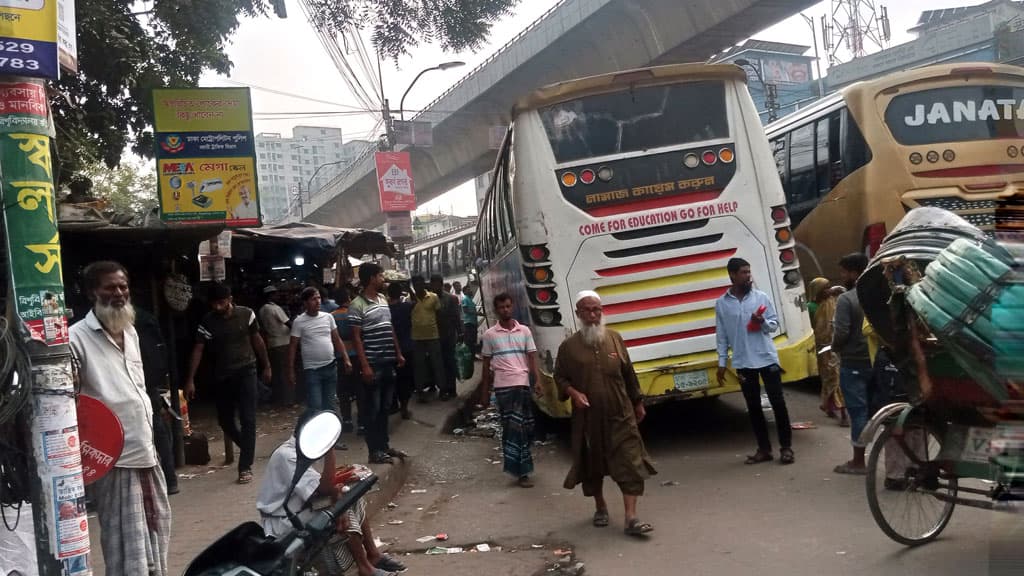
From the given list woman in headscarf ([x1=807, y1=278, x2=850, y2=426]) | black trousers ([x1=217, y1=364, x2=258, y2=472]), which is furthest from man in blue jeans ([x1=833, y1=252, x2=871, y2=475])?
black trousers ([x1=217, y1=364, x2=258, y2=472])

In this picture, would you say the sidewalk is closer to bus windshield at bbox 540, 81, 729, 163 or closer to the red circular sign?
the red circular sign

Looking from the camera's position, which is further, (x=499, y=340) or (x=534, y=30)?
(x=534, y=30)

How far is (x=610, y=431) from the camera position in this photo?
6125mm

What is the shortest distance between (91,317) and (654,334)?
17.5 ft

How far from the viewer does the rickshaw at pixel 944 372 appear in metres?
3.98

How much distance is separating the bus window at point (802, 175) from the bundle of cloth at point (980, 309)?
314 inches

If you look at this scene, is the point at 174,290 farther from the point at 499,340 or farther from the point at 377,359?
the point at 499,340

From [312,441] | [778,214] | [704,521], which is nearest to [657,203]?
[778,214]

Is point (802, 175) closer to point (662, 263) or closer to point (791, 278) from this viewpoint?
point (791, 278)

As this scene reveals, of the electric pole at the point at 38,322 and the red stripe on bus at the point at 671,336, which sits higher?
the electric pole at the point at 38,322

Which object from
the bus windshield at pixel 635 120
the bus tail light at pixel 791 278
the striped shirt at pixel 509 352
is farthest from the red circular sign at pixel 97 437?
the bus tail light at pixel 791 278

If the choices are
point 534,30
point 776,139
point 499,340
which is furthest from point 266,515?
point 534,30

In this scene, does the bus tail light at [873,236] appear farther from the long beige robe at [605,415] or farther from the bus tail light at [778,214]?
the long beige robe at [605,415]

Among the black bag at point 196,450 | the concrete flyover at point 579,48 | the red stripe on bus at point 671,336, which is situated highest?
the concrete flyover at point 579,48
